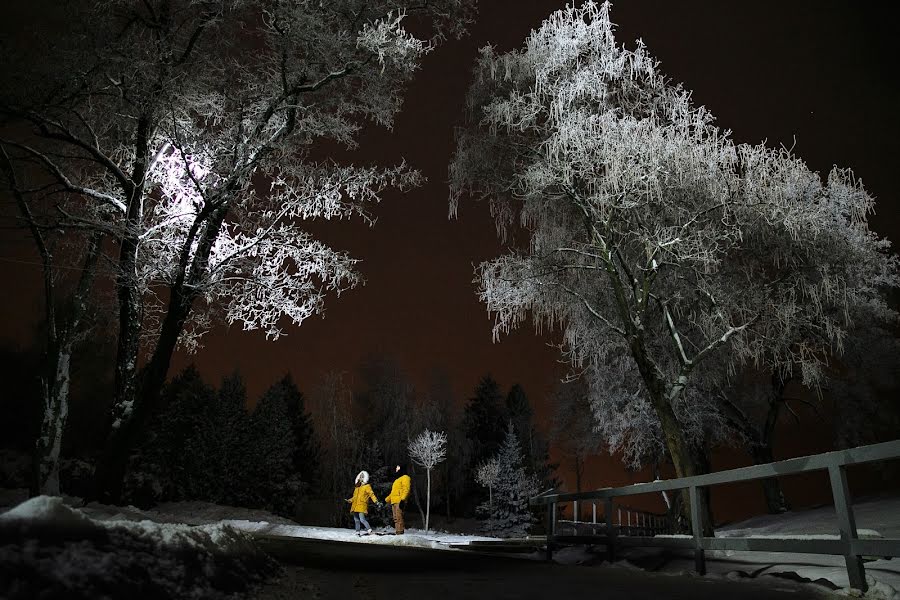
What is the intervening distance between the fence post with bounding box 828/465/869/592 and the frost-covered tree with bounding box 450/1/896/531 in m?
6.73

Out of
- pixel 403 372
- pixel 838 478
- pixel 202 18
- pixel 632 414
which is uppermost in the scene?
pixel 403 372

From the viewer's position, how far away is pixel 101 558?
3.33 meters

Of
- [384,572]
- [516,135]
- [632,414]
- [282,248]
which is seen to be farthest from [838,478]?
[632,414]

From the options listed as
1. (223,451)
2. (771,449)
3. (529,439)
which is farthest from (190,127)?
(529,439)

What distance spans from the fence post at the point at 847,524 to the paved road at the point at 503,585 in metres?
0.29

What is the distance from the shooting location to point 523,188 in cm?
1347

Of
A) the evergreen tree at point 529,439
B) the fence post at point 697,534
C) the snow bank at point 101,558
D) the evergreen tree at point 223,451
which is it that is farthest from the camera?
the evergreen tree at point 529,439

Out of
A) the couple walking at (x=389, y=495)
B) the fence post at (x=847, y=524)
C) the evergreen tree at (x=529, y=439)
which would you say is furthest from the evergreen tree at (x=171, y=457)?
the fence post at (x=847, y=524)

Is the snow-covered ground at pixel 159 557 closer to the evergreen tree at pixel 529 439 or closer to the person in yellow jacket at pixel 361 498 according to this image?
the person in yellow jacket at pixel 361 498

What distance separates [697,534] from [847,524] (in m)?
2.31

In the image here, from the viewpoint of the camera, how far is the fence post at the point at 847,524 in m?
4.92

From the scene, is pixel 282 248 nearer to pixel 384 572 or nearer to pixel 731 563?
pixel 384 572

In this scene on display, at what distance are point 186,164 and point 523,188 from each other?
6.95 meters

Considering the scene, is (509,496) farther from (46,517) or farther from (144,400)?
(46,517)
